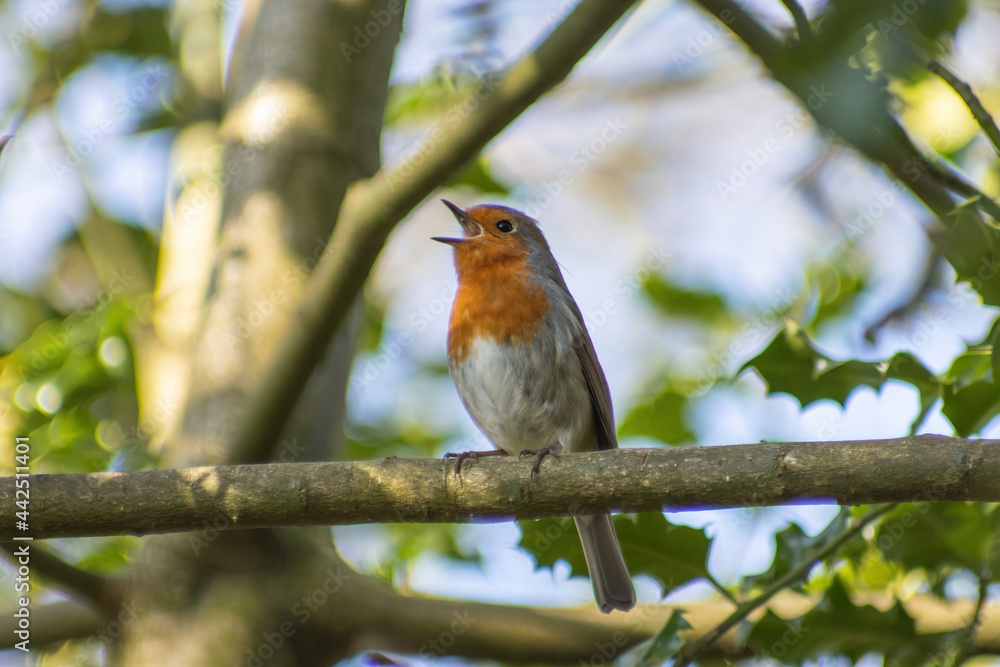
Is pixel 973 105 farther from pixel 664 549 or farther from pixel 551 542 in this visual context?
pixel 551 542

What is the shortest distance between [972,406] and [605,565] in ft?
5.93

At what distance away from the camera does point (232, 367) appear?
4020mm

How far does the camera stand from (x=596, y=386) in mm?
4664

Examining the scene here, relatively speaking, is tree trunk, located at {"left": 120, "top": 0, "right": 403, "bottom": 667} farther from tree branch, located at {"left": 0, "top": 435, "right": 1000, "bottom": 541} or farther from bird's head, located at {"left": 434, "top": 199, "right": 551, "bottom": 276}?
tree branch, located at {"left": 0, "top": 435, "right": 1000, "bottom": 541}

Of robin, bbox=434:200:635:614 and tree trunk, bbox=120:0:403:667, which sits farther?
robin, bbox=434:200:635:614

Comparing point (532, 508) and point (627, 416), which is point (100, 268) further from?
point (532, 508)

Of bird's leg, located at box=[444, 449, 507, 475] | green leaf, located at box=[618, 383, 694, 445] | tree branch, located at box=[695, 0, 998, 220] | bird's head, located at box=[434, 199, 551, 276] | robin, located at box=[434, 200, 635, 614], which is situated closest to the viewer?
tree branch, located at box=[695, 0, 998, 220]

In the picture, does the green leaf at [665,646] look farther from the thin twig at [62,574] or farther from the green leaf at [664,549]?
the thin twig at [62,574]

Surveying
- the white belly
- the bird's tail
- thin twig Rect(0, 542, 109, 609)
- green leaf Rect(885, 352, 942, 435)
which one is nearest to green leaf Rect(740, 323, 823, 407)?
green leaf Rect(885, 352, 942, 435)

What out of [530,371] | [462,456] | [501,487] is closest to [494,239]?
[530,371]

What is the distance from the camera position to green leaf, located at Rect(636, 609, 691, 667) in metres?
3.07

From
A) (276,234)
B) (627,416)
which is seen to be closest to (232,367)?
(276,234)

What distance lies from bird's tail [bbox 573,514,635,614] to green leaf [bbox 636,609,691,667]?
81 cm

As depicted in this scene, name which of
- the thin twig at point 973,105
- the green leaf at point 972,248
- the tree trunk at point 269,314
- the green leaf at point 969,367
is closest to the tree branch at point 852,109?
the green leaf at point 972,248
